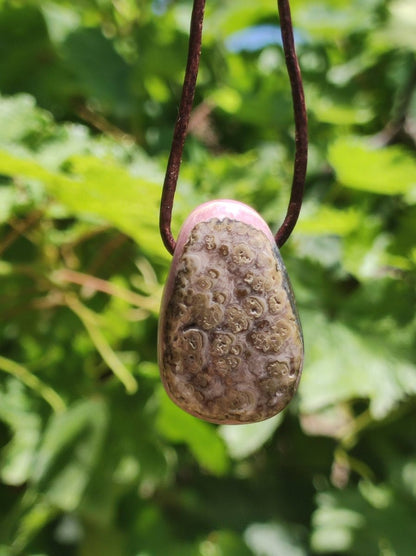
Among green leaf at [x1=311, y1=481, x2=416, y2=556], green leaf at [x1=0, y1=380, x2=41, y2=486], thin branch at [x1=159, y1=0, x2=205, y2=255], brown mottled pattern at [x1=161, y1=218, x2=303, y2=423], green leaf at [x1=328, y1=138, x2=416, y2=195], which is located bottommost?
green leaf at [x1=311, y1=481, x2=416, y2=556]

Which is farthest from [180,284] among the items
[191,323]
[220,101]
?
[220,101]

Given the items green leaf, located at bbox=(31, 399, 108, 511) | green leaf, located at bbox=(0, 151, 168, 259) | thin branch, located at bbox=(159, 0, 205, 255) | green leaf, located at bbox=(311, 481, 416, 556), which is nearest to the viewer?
thin branch, located at bbox=(159, 0, 205, 255)

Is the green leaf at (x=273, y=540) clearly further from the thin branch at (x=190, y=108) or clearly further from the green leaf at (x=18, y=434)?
the thin branch at (x=190, y=108)

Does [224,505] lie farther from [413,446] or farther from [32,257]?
[32,257]

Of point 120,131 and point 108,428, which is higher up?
point 120,131

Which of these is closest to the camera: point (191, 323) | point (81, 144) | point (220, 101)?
point (191, 323)

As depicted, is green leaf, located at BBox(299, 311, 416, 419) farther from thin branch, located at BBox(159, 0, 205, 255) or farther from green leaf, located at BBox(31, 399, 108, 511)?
thin branch, located at BBox(159, 0, 205, 255)

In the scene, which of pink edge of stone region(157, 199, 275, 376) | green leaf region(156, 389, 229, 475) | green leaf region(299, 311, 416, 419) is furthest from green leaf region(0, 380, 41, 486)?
pink edge of stone region(157, 199, 275, 376)

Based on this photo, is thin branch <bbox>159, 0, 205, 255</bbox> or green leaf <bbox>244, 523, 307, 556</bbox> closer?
thin branch <bbox>159, 0, 205, 255</bbox>

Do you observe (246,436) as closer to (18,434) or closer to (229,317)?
(18,434)
